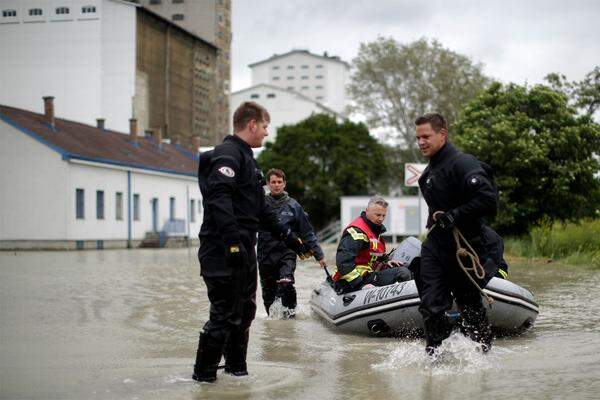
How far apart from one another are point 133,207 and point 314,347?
133 ft

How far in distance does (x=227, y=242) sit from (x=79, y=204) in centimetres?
3777

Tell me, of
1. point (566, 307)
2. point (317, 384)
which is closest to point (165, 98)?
point (566, 307)

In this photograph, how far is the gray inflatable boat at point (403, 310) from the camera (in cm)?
929

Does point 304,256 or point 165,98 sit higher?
point 165,98

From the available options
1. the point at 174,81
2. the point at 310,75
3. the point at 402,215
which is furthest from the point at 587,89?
the point at 310,75

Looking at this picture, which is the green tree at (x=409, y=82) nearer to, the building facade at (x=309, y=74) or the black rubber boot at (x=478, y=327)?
the black rubber boot at (x=478, y=327)

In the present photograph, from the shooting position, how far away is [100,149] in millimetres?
47281

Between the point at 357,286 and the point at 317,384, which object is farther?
the point at 357,286

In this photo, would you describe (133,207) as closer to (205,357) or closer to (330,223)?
(330,223)

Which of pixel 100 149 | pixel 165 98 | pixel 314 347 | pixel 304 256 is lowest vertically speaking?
pixel 314 347

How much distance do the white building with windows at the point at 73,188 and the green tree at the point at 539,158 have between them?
13.6m

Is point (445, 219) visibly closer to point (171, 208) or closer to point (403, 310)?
point (403, 310)

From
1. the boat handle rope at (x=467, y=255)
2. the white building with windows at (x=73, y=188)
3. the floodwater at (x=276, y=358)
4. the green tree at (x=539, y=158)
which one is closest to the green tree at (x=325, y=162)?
the white building with windows at (x=73, y=188)

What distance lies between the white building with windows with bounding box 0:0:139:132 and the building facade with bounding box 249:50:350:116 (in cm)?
6336
